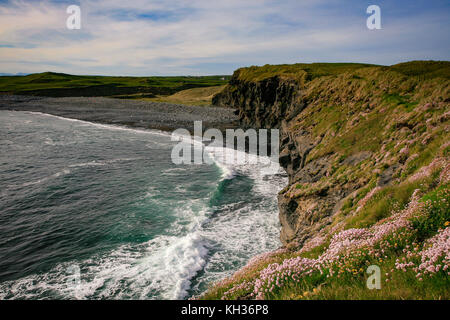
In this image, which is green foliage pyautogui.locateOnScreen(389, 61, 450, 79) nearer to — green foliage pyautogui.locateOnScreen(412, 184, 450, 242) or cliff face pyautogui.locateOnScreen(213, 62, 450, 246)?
cliff face pyautogui.locateOnScreen(213, 62, 450, 246)

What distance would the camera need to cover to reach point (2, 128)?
57250mm

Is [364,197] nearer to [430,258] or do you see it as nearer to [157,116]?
[430,258]

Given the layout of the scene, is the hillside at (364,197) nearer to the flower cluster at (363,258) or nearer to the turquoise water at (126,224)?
the flower cluster at (363,258)

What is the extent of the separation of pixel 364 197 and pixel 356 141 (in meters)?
8.46

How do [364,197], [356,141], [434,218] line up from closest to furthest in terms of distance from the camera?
[434,218] < [364,197] < [356,141]

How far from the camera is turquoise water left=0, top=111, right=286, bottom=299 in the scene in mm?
14172

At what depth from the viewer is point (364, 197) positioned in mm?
12164

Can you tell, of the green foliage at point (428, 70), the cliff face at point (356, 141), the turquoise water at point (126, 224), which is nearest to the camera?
the cliff face at point (356, 141)

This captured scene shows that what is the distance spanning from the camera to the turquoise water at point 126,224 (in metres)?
14.2

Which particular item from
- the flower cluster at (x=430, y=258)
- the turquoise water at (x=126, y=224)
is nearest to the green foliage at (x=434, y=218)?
the flower cluster at (x=430, y=258)

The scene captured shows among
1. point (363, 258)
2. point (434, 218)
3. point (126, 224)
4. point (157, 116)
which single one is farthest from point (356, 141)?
point (157, 116)

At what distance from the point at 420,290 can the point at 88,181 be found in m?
29.0

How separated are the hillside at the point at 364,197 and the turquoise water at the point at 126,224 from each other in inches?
166
